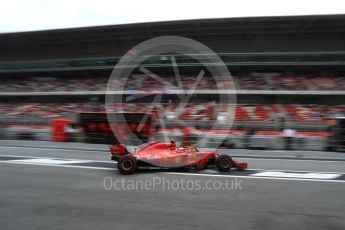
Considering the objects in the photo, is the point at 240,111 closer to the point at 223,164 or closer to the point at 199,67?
the point at 199,67

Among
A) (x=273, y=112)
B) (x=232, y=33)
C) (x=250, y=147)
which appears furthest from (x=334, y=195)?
(x=232, y=33)

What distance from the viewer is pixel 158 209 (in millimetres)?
6707

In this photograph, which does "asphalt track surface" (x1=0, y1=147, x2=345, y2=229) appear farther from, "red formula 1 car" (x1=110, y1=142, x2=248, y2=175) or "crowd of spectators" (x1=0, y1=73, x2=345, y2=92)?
"crowd of spectators" (x1=0, y1=73, x2=345, y2=92)

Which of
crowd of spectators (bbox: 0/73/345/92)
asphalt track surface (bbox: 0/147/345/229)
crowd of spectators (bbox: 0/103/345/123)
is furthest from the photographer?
crowd of spectators (bbox: 0/73/345/92)

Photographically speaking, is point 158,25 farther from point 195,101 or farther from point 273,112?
point 273,112

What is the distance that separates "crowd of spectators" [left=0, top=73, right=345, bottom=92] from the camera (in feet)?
109

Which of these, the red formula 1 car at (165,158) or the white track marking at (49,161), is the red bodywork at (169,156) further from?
the white track marking at (49,161)

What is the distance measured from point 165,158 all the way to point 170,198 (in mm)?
2804

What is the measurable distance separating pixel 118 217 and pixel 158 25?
32.8 metres

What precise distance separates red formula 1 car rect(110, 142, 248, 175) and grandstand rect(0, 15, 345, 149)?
52.3 ft

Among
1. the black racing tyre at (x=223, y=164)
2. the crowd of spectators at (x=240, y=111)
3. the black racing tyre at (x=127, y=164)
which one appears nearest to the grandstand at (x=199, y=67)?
the crowd of spectators at (x=240, y=111)

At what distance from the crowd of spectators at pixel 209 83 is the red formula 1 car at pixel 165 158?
23.5m

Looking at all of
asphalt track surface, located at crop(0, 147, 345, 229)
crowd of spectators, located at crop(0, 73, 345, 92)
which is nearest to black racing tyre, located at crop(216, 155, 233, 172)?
asphalt track surface, located at crop(0, 147, 345, 229)

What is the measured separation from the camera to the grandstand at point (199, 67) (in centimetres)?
3253
